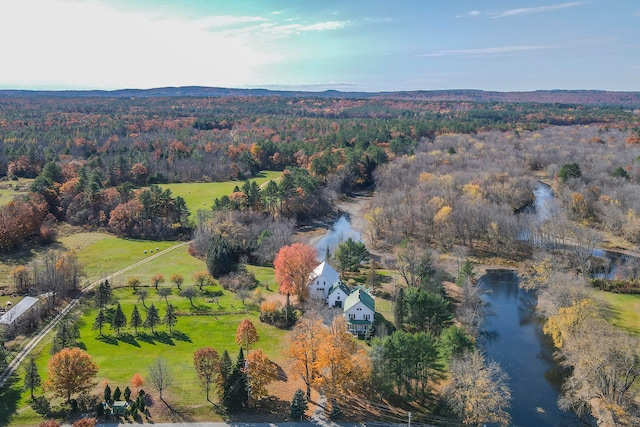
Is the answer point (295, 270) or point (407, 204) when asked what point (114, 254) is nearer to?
point (295, 270)

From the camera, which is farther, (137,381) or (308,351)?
(137,381)

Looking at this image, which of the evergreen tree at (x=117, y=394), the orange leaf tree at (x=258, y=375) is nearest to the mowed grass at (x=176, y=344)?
the evergreen tree at (x=117, y=394)

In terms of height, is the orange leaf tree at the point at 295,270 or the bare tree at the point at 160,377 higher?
the orange leaf tree at the point at 295,270

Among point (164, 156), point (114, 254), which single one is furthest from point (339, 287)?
point (164, 156)

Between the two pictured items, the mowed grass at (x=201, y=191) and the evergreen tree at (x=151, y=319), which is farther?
the mowed grass at (x=201, y=191)

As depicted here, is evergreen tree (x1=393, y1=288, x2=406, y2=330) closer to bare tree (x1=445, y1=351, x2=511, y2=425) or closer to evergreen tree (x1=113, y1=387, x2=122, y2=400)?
Answer: bare tree (x1=445, y1=351, x2=511, y2=425)

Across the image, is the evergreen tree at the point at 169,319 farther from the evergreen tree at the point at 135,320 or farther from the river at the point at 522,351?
the river at the point at 522,351
